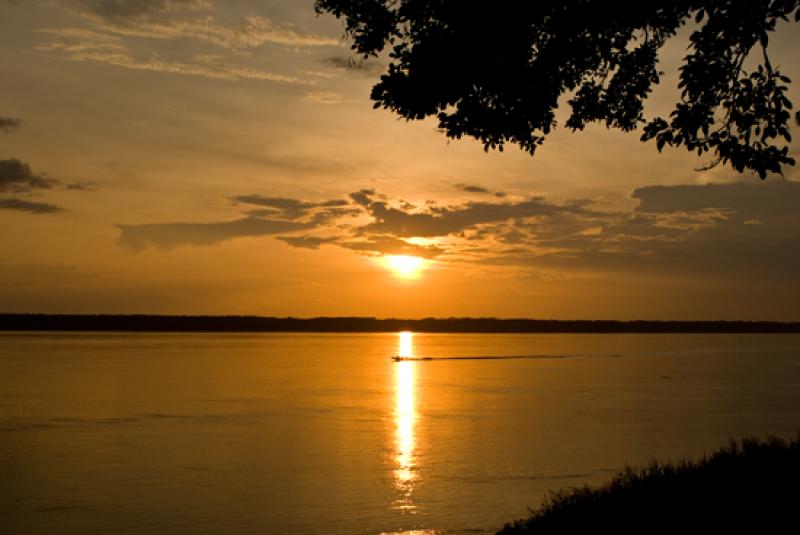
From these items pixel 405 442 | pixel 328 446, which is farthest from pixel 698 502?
pixel 405 442

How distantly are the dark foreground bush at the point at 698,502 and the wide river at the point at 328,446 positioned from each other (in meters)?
7.01

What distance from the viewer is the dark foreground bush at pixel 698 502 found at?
40.5 ft

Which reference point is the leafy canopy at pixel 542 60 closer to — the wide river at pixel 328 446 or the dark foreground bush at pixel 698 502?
the dark foreground bush at pixel 698 502

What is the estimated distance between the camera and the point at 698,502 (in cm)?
1334

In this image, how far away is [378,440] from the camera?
3834 cm

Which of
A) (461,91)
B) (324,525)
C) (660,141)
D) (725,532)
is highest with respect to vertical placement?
(461,91)

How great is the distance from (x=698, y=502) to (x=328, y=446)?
2438 cm

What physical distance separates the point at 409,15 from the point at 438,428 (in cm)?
3111

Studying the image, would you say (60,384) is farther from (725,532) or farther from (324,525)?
(725,532)

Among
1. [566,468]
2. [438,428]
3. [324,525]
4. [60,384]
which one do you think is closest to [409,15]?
[324,525]

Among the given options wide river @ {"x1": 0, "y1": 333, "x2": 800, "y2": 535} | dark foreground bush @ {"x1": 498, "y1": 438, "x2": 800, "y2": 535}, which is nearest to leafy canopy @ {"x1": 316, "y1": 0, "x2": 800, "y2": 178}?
dark foreground bush @ {"x1": 498, "y1": 438, "x2": 800, "y2": 535}

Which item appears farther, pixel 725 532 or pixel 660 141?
pixel 660 141

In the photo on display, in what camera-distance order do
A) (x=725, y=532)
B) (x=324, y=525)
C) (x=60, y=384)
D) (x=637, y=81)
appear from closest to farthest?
(x=725, y=532) < (x=637, y=81) < (x=324, y=525) < (x=60, y=384)

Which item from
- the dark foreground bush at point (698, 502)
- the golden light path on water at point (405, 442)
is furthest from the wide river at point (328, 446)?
the dark foreground bush at point (698, 502)
